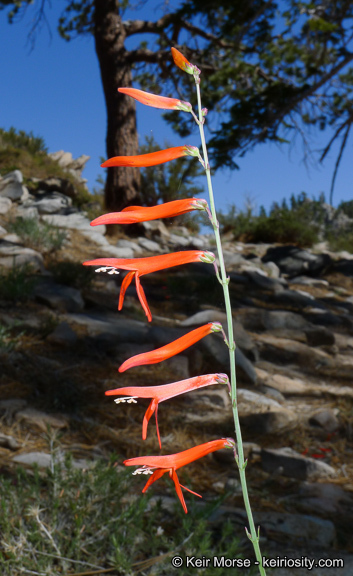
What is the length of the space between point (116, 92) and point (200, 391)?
8.12m

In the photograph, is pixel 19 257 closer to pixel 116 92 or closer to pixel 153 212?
pixel 116 92

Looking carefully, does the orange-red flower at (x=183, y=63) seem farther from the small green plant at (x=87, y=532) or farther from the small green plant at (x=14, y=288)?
the small green plant at (x=14, y=288)

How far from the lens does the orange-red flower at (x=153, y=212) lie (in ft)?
2.38

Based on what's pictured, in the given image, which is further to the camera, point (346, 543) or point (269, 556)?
point (346, 543)

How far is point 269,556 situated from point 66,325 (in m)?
2.82

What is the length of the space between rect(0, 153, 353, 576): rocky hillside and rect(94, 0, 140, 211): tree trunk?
3.07 metres

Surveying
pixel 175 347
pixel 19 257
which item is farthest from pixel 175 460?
pixel 19 257

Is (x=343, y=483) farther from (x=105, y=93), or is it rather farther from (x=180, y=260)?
(x=105, y=93)

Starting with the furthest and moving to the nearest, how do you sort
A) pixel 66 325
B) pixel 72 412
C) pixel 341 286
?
pixel 341 286 < pixel 66 325 < pixel 72 412

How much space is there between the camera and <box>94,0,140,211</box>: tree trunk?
10.4 meters

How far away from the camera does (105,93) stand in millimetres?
10641

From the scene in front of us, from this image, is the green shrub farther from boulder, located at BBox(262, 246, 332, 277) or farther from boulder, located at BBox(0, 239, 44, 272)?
boulder, located at BBox(0, 239, 44, 272)

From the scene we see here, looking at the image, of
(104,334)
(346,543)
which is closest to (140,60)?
(104,334)

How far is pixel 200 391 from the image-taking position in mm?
4051
